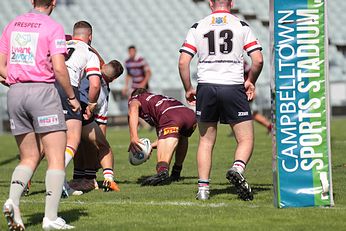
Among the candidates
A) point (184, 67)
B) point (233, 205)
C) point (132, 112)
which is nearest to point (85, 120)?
point (132, 112)

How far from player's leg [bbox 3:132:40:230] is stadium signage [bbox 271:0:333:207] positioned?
2096mm

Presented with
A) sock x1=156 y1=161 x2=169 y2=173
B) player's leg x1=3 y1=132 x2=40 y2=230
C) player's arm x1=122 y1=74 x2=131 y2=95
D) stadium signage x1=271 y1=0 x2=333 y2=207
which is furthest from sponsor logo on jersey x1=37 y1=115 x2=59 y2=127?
player's arm x1=122 y1=74 x2=131 y2=95

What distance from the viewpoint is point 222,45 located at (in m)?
8.95

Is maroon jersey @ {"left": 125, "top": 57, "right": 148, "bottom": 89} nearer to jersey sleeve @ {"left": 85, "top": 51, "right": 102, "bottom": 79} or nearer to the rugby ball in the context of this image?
the rugby ball

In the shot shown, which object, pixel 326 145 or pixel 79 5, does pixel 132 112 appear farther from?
pixel 79 5

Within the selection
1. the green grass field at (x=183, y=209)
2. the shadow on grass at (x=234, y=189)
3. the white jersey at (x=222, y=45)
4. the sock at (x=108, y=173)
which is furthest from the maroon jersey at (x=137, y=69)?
the white jersey at (x=222, y=45)

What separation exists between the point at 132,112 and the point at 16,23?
13.5 feet

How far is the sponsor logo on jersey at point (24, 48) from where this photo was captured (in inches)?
283

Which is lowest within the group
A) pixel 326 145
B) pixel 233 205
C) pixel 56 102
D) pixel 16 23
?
pixel 233 205

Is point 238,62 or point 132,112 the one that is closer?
point 238,62

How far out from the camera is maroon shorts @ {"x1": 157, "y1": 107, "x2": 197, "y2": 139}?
36.6 feet

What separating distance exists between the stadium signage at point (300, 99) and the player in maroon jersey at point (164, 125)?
302cm

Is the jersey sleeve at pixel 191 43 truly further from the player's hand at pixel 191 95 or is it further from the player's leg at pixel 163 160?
the player's leg at pixel 163 160

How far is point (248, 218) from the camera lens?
24.9ft
